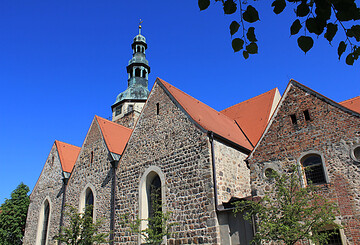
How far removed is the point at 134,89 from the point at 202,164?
1937cm

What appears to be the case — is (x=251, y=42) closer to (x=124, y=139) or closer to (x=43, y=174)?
(x=124, y=139)

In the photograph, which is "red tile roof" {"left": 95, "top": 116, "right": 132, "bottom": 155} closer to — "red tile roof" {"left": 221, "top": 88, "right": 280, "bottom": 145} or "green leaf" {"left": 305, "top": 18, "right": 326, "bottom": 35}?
"red tile roof" {"left": 221, "top": 88, "right": 280, "bottom": 145}

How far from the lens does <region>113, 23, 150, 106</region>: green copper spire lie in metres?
29.8

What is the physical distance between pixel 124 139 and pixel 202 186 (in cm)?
897

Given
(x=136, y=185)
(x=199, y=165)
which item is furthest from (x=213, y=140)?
(x=136, y=185)

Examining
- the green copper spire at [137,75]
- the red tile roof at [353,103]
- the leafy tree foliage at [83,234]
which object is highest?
the green copper spire at [137,75]

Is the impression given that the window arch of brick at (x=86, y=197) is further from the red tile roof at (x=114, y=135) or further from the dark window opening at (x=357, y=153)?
the dark window opening at (x=357, y=153)

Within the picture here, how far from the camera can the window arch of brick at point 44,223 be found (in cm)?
1981

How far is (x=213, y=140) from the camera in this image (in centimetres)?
1252

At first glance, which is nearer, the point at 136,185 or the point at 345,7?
the point at 345,7

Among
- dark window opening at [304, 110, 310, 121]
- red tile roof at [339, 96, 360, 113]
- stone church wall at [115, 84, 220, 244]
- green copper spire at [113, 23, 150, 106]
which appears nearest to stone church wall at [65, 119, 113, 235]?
stone church wall at [115, 84, 220, 244]

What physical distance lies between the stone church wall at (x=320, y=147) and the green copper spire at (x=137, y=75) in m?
19.8

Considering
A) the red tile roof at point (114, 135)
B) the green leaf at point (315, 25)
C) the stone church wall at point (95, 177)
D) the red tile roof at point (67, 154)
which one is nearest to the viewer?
the green leaf at point (315, 25)

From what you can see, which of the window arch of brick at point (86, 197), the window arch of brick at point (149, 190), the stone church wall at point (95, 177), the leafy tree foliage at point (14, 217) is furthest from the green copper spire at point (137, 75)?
the window arch of brick at point (149, 190)
